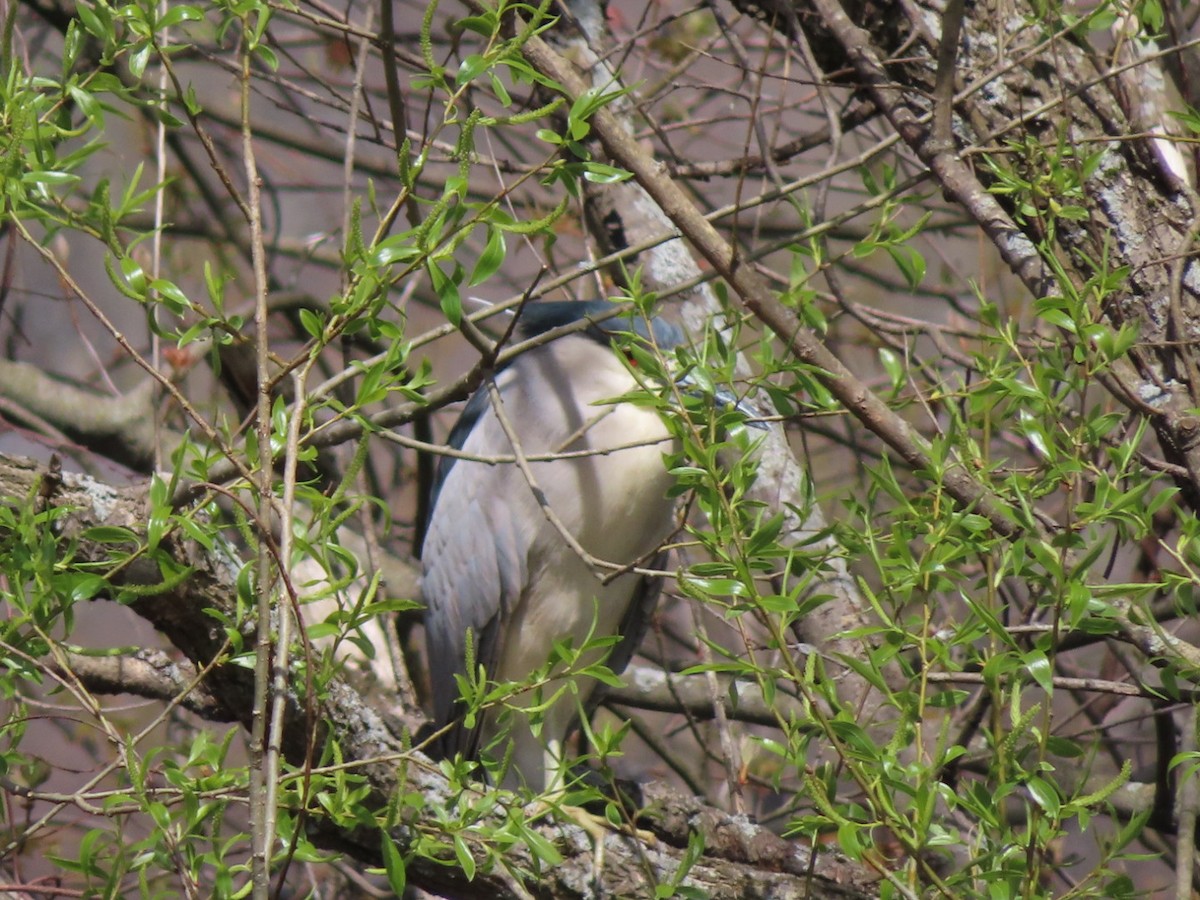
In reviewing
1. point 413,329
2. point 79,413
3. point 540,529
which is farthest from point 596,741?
point 413,329

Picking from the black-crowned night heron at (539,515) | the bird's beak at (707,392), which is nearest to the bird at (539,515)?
the black-crowned night heron at (539,515)

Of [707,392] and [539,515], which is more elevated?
[707,392]

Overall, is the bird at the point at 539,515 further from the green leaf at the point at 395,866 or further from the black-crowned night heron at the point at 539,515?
the green leaf at the point at 395,866

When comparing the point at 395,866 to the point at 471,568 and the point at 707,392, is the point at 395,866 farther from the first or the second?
the point at 471,568

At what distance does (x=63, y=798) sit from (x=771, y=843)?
120cm

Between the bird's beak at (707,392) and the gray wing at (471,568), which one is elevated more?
the bird's beak at (707,392)

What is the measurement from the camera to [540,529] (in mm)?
2779

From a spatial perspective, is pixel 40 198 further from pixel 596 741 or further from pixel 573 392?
pixel 573 392

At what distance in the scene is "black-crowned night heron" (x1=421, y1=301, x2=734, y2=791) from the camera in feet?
8.92

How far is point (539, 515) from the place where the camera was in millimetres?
2770

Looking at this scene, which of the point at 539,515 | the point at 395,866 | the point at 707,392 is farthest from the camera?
the point at 539,515

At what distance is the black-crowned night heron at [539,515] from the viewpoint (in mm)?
2719

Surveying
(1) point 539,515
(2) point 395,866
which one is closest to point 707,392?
(2) point 395,866

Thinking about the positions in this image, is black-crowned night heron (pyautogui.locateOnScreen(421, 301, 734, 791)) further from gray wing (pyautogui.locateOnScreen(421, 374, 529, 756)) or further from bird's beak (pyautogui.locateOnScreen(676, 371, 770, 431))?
bird's beak (pyautogui.locateOnScreen(676, 371, 770, 431))
